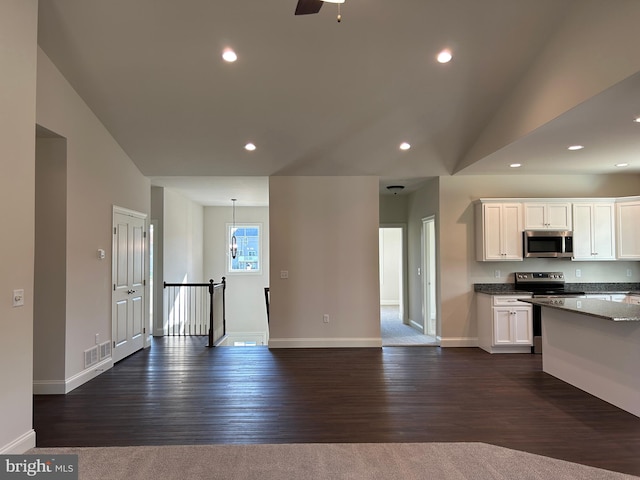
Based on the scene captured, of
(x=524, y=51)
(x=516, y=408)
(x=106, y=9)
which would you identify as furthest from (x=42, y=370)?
(x=524, y=51)

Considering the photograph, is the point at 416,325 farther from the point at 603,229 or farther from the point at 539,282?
the point at 603,229

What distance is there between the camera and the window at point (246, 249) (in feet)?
34.1

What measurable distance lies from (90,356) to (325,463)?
138 inches

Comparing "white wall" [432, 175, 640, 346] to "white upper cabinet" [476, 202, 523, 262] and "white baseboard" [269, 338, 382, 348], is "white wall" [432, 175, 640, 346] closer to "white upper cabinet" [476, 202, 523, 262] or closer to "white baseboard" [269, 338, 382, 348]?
"white upper cabinet" [476, 202, 523, 262]

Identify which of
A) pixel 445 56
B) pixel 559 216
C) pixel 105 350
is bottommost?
pixel 105 350

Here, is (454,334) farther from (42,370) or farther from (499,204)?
(42,370)

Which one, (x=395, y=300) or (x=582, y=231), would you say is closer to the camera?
(x=582, y=231)

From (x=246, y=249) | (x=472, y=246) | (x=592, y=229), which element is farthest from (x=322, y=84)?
(x=246, y=249)

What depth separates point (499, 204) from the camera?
5.93 m

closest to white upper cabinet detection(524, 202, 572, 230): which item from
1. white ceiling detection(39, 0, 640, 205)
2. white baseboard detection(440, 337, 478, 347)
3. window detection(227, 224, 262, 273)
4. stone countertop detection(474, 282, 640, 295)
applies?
white ceiling detection(39, 0, 640, 205)

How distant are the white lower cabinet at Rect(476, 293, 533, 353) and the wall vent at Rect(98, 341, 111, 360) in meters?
5.49

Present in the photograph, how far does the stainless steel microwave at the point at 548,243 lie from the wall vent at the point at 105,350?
6267 mm

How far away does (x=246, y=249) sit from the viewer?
412 inches

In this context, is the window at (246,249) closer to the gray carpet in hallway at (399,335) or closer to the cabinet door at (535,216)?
the gray carpet in hallway at (399,335)
